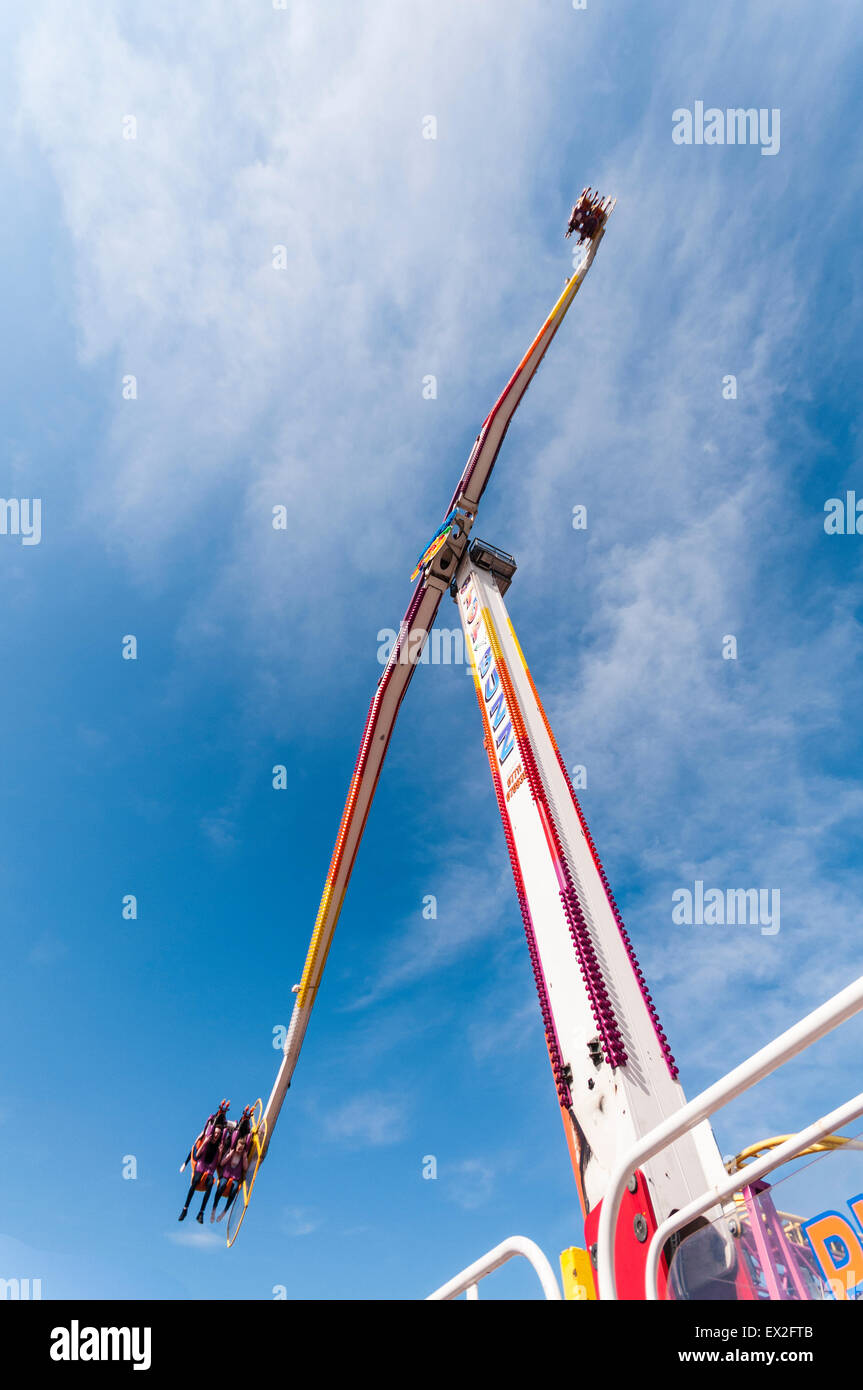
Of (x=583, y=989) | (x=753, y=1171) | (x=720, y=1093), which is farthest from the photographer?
(x=583, y=989)

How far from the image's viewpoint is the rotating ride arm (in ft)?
54.4

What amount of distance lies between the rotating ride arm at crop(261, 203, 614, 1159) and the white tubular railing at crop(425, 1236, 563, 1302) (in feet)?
41.0

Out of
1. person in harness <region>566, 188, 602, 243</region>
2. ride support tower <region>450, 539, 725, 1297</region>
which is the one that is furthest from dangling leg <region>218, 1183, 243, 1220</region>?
person in harness <region>566, 188, 602, 243</region>

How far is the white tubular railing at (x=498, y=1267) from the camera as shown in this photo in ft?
11.8

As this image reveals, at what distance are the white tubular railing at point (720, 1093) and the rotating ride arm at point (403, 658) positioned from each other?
528 inches

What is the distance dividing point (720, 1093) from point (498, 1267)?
7.06 feet

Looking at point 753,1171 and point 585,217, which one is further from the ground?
point 585,217

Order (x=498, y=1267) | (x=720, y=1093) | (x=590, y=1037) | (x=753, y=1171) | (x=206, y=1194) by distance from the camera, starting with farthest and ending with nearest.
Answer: (x=206, y=1194)
(x=590, y=1037)
(x=498, y=1267)
(x=753, y=1171)
(x=720, y=1093)

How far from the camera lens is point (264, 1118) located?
1675 cm

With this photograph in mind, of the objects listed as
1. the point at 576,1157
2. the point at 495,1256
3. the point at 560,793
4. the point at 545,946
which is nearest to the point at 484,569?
the point at 560,793

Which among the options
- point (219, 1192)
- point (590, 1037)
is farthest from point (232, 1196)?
point (590, 1037)

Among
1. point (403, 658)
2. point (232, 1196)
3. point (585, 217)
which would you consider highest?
point (585, 217)

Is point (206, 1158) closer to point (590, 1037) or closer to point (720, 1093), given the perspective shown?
point (590, 1037)

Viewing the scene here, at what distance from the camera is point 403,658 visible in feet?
54.1
